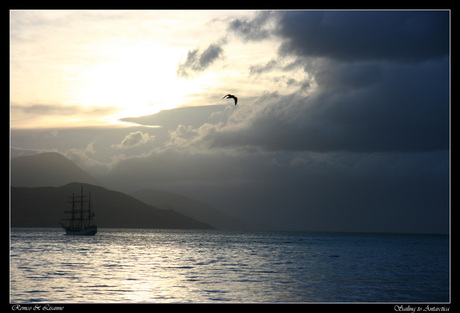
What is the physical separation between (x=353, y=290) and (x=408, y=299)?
5.31m

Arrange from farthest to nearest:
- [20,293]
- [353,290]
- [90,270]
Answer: [90,270]
[353,290]
[20,293]

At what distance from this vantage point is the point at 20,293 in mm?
36219

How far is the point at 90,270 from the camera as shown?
185ft
